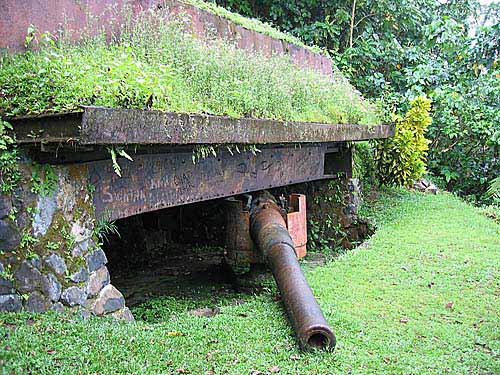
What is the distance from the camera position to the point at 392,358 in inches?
147

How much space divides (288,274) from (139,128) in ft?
6.75

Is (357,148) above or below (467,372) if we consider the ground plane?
above

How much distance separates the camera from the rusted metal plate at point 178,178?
385 cm

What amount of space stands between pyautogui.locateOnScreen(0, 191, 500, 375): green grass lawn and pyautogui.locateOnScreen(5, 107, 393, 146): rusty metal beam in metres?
1.13

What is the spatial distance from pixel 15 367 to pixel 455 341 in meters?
3.04

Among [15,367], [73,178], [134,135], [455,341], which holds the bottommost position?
[455,341]

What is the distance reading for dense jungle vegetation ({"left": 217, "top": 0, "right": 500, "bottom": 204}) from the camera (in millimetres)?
11617

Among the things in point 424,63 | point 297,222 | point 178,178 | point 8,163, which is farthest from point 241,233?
point 424,63

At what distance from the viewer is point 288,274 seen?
15.5ft

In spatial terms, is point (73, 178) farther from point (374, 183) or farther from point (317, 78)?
point (374, 183)

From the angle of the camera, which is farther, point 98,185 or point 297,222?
point 297,222

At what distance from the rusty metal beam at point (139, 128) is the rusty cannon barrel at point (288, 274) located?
112 centimetres

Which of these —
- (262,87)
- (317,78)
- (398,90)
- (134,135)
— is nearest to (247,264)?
(262,87)

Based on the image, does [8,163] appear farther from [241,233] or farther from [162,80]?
[241,233]
